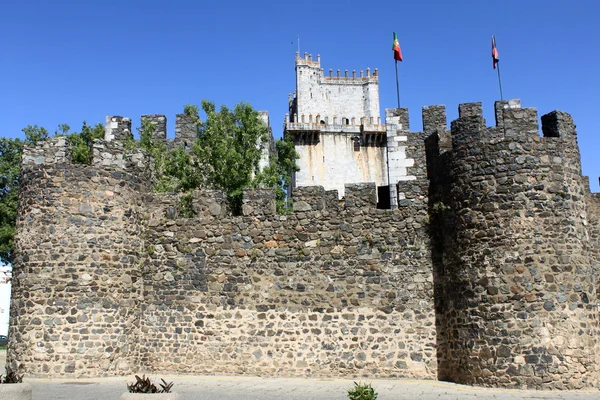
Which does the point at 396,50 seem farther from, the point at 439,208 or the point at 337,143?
the point at 439,208

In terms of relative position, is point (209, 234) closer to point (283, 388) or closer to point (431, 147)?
point (283, 388)

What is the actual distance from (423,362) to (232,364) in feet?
13.7

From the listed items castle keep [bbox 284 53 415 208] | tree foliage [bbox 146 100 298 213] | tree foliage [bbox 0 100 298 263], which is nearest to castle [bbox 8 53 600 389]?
tree foliage [bbox 0 100 298 263]

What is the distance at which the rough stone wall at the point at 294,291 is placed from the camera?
12.8 m

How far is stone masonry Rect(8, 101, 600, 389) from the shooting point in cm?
1163

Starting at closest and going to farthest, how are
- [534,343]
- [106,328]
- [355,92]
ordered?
[534,343], [106,328], [355,92]

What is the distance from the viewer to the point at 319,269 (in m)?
13.3

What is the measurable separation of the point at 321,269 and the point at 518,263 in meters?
4.17

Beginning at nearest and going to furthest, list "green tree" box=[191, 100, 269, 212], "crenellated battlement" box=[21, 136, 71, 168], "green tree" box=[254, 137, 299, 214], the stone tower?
"crenellated battlement" box=[21, 136, 71, 168], "green tree" box=[191, 100, 269, 212], "green tree" box=[254, 137, 299, 214], the stone tower

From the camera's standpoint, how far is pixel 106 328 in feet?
42.2

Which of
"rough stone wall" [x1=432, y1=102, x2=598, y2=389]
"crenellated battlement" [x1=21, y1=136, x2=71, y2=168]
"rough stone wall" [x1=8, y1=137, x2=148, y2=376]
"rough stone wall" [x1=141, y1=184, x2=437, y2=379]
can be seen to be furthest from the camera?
"crenellated battlement" [x1=21, y1=136, x2=71, y2=168]

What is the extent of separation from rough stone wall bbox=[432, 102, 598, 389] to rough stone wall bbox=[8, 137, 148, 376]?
7071 millimetres

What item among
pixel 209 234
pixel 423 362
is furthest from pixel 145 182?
pixel 423 362

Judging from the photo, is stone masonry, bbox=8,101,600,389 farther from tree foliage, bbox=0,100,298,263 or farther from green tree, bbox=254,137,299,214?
green tree, bbox=254,137,299,214
